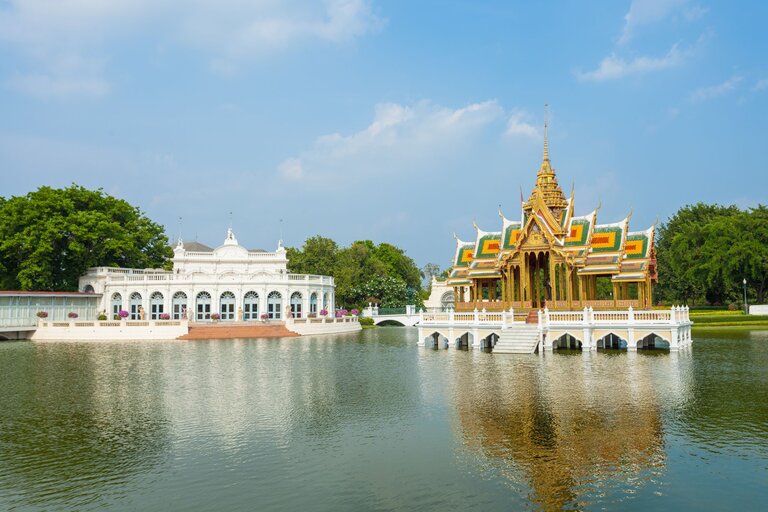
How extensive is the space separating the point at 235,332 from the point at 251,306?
7838 mm

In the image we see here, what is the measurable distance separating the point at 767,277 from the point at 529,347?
36.6 m

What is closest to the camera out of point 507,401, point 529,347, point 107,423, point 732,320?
point 107,423

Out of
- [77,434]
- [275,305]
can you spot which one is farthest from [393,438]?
[275,305]

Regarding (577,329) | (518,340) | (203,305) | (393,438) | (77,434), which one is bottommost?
(393,438)

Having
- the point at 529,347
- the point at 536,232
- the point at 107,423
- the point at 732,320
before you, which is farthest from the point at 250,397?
the point at 732,320

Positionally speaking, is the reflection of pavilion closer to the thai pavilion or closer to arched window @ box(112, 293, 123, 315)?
the thai pavilion

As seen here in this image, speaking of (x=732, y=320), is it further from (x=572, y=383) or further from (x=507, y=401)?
(x=507, y=401)

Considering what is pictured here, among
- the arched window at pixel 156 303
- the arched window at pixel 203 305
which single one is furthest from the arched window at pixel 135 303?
the arched window at pixel 203 305

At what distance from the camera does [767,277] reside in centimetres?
5428

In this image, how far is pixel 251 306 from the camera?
54000mm

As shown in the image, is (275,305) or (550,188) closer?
(550,188)

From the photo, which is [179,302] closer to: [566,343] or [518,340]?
[518,340]

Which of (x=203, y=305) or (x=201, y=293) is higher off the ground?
(x=201, y=293)

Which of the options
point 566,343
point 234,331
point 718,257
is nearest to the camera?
point 566,343
